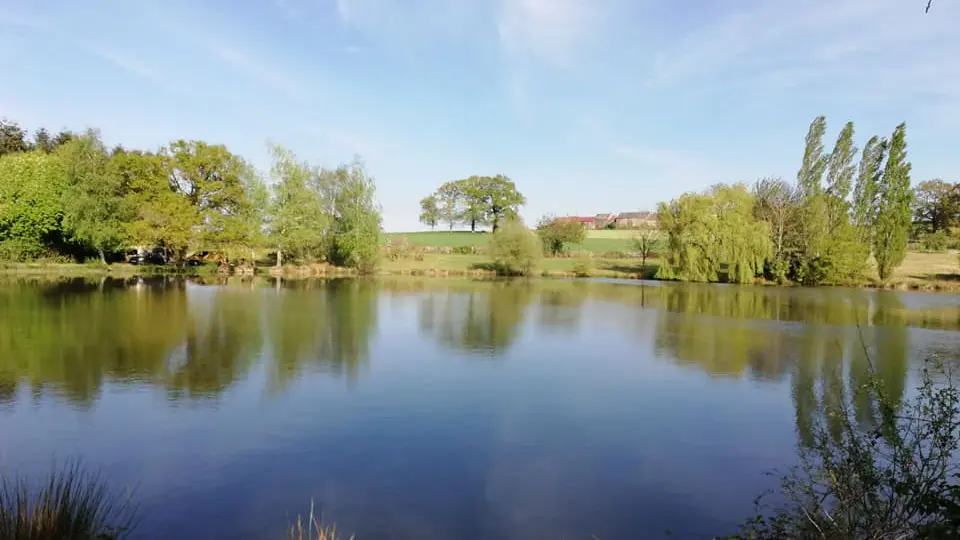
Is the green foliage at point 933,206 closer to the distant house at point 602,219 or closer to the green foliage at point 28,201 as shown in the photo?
the distant house at point 602,219

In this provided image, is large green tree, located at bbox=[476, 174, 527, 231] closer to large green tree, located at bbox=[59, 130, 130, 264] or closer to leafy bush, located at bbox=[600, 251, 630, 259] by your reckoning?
leafy bush, located at bbox=[600, 251, 630, 259]

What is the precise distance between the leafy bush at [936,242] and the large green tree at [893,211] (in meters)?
22.6

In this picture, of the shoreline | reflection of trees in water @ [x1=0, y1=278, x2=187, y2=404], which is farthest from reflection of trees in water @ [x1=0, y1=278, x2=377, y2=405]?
the shoreline

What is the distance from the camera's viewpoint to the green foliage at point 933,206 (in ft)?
218

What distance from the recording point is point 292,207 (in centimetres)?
4562

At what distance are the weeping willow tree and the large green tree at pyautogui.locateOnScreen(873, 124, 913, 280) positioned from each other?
7604mm

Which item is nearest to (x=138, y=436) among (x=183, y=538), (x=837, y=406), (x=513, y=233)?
(x=183, y=538)

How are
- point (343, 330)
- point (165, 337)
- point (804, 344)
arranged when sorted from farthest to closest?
point (343, 330) → point (804, 344) → point (165, 337)

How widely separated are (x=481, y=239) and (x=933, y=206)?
54529mm

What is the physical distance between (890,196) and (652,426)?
4292cm

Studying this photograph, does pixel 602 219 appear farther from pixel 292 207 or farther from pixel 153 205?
pixel 153 205

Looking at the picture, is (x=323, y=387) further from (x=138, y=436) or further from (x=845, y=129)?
(x=845, y=129)

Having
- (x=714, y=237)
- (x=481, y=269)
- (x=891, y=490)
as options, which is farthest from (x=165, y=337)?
(x=481, y=269)

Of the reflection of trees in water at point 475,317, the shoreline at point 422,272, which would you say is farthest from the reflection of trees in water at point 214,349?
the shoreline at point 422,272
